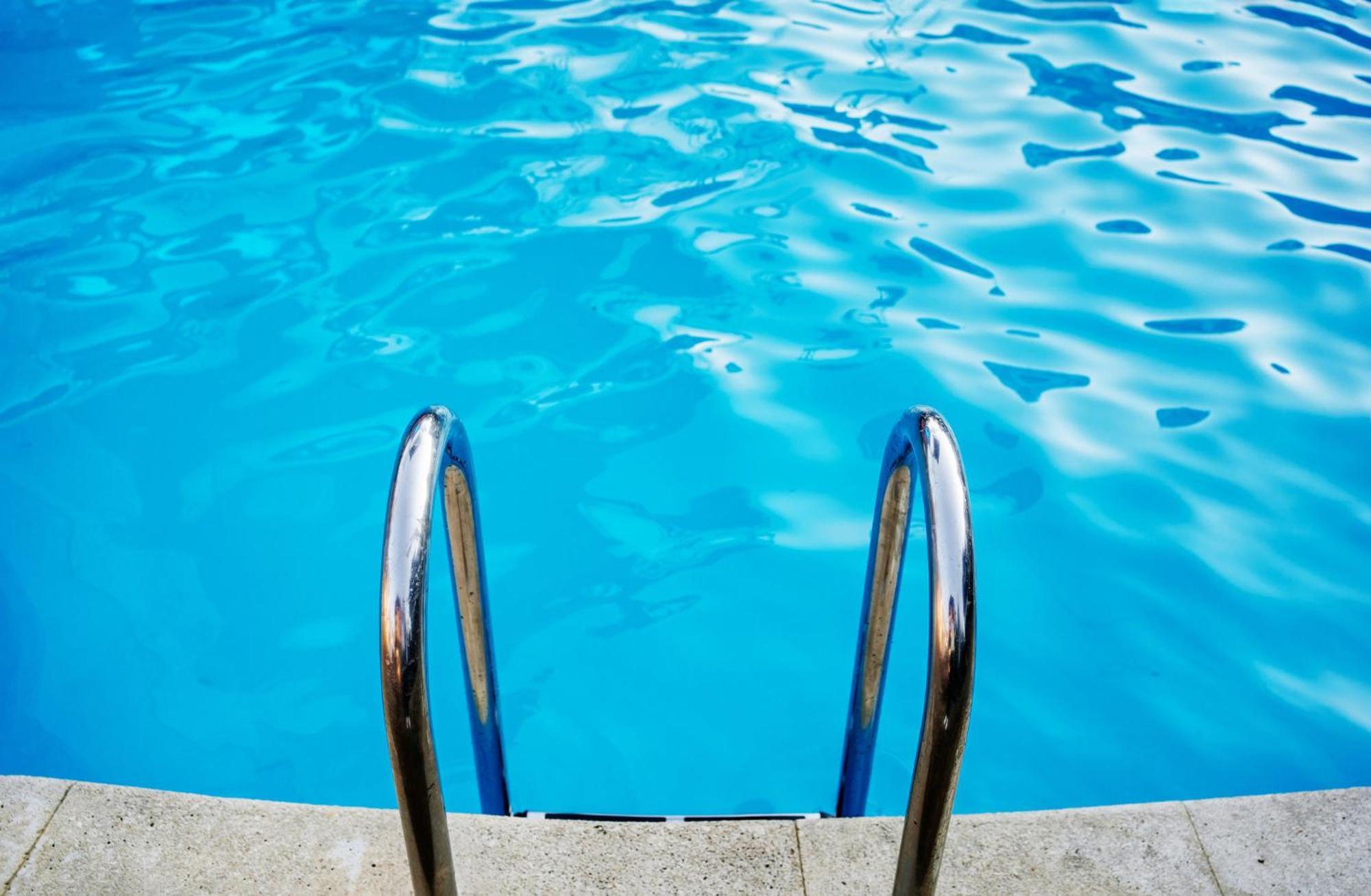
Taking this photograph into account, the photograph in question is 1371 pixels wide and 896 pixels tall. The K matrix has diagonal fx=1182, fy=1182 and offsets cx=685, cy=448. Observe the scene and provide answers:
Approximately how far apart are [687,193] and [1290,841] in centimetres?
435

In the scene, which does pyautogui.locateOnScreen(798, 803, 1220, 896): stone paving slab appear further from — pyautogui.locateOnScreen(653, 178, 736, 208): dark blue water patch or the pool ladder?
pyautogui.locateOnScreen(653, 178, 736, 208): dark blue water patch

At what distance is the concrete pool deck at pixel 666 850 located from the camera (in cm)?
202

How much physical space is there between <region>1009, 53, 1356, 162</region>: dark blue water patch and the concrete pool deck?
193 inches

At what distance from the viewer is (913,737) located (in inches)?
152

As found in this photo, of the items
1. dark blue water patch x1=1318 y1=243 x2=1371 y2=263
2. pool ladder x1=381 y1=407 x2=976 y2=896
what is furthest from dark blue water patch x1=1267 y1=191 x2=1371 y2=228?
pool ladder x1=381 y1=407 x2=976 y2=896

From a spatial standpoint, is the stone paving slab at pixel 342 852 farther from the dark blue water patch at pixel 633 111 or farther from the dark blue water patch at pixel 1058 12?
the dark blue water patch at pixel 1058 12

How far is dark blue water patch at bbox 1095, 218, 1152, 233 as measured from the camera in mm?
5594

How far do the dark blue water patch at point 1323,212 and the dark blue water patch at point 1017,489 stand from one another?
229 centimetres

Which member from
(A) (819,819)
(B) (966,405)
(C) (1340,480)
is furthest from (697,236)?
(A) (819,819)

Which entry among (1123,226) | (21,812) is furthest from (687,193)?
(21,812)

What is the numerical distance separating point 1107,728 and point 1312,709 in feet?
2.07

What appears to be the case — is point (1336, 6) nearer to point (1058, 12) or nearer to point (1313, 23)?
point (1313, 23)

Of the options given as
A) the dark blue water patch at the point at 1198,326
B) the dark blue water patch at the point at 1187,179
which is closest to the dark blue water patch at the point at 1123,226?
the dark blue water patch at the point at 1187,179

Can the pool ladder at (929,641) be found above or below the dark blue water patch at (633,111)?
above
